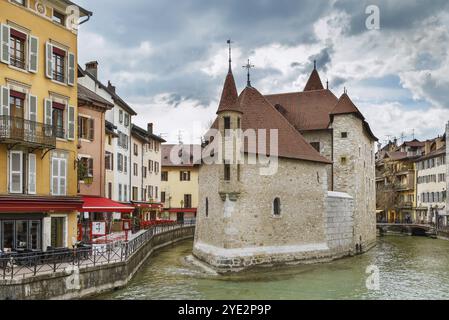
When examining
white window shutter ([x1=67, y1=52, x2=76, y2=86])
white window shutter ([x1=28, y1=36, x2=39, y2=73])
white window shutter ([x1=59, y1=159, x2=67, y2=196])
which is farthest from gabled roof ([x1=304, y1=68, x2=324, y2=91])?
white window shutter ([x1=28, y1=36, x2=39, y2=73])

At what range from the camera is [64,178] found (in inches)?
915

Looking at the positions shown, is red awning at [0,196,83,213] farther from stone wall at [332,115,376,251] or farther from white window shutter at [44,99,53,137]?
stone wall at [332,115,376,251]

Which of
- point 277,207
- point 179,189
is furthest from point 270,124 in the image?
point 179,189

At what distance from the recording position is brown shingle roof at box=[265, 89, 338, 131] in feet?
128

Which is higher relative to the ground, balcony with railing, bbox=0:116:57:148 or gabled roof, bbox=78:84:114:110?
gabled roof, bbox=78:84:114:110

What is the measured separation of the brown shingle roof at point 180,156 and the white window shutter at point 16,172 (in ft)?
142

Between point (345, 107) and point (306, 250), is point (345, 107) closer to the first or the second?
point (345, 107)

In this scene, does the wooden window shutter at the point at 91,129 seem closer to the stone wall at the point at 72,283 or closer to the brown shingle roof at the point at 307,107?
the stone wall at the point at 72,283

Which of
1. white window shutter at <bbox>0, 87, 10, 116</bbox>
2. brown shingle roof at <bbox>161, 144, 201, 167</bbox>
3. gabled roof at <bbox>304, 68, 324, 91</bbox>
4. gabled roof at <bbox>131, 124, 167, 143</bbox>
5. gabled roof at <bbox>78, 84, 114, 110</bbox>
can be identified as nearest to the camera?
white window shutter at <bbox>0, 87, 10, 116</bbox>

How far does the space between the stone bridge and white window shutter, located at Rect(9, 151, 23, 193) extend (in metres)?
47.7

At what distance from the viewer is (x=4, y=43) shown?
20.3 metres

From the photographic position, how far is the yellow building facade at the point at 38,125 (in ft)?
66.8

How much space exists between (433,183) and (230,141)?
47.0 meters
